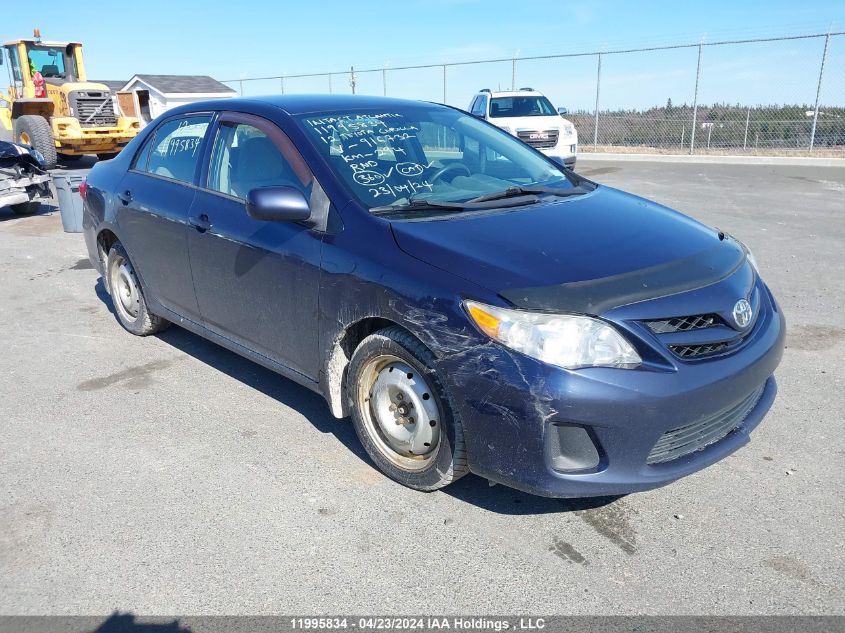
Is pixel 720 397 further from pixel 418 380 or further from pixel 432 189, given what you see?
pixel 432 189

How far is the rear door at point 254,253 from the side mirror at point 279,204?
111mm

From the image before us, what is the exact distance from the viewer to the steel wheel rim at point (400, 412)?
3.07 metres

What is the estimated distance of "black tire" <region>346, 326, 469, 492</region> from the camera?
2941mm

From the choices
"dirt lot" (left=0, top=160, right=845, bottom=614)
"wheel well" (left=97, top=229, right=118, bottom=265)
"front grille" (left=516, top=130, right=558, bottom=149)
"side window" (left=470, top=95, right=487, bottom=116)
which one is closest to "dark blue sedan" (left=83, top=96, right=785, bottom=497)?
"dirt lot" (left=0, top=160, right=845, bottom=614)

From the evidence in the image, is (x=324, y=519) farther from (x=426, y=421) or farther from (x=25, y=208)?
(x=25, y=208)

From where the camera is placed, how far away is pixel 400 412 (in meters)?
3.20

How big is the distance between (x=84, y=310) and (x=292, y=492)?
393 centimetres

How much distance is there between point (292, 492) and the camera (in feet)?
10.9

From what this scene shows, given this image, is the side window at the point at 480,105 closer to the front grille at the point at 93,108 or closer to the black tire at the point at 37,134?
the front grille at the point at 93,108

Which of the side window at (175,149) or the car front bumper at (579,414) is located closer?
the car front bumper at (579,414)

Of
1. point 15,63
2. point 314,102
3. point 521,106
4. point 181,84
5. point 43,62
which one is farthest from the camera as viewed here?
point 181,84

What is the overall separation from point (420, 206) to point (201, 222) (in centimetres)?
145

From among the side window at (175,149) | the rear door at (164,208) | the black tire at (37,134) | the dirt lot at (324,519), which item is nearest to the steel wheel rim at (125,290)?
the rear door at (164,208)

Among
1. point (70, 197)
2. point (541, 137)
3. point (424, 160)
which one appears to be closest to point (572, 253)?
point (424, 160)
